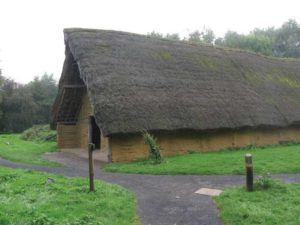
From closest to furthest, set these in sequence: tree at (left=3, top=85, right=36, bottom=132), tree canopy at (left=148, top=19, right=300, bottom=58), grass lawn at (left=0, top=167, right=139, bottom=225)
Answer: grass lawn at (left=0, top=167, right=139, bottom=225)
tree at (left=3, top=85, right=36, bottom=132)
tree canopy at (left=148, top=19, right=300, bottom=58)

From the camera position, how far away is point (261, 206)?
7562 millimetres

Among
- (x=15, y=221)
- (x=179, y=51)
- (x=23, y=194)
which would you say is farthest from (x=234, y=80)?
(x=15, y=221)

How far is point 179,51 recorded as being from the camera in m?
21.9

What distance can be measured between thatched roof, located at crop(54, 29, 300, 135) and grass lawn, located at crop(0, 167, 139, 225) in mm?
5048

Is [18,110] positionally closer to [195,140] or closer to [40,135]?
[40,135]

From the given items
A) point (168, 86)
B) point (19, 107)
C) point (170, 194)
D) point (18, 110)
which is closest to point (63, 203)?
point (170, 194)

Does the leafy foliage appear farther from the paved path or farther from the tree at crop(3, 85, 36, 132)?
the paved path

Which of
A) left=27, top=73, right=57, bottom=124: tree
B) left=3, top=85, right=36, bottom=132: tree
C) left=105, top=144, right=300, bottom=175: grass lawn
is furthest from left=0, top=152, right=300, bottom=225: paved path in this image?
left=27, top=73, right=57, bottom=124: tree

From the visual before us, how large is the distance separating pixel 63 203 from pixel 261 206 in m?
4.09

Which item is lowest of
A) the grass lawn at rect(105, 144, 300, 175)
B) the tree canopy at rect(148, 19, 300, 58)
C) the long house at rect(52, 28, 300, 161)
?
the grass lawn at rect(105, 144, 300, 175)

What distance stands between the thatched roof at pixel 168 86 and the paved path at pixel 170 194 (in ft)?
9.83

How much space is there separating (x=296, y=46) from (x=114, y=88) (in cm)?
4260

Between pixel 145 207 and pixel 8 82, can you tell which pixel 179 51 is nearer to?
pixel 145 207

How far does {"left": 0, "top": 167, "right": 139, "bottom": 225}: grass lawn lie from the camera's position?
6.81 m
